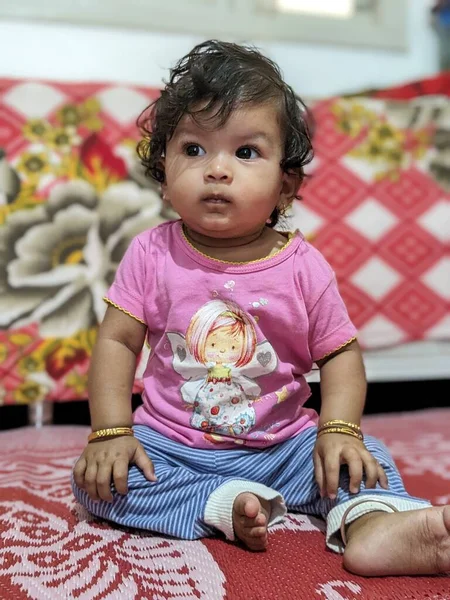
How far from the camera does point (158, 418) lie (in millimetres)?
862

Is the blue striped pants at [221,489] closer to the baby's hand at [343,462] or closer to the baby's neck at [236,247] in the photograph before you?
the baby's hand at [343,462]

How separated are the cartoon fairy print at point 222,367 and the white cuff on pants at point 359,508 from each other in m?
0.16

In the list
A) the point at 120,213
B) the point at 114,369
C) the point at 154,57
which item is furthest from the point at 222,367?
the point at 154,57

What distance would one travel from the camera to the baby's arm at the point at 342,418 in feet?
2.44

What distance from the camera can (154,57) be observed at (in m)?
1.66

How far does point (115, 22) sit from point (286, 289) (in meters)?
1.11

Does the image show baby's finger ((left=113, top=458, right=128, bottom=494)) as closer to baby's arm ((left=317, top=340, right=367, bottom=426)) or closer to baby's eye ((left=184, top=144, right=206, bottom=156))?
baby's arm ((left=317, top=340, right=367, bottom=426))

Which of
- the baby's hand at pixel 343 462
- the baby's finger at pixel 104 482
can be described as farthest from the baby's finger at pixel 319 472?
the baby's finger at pixel 104 482

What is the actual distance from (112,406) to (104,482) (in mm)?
100

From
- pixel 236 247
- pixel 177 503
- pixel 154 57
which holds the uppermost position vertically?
pixel 154 57

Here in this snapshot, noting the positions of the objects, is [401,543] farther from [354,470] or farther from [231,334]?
[231,334]

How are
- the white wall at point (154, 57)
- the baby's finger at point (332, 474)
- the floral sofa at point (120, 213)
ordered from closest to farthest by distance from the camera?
the baby's finger at point (332, 474) → the floral sofa at point (120, 213) → the white wall at point (154, 57)

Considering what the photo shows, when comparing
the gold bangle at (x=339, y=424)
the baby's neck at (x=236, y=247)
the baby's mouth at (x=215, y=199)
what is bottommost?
the gold bangle at (x=339, y=424)

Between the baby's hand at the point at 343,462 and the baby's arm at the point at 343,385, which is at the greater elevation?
the baby's arm at the point at 343,385
